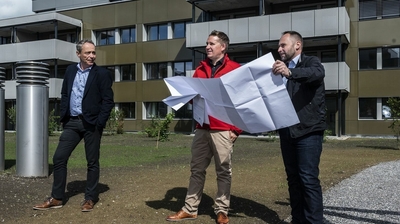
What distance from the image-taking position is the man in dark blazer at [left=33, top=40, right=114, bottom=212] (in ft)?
18.9

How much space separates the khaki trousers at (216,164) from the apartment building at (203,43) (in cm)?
2035

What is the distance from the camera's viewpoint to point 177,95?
4.90 meters

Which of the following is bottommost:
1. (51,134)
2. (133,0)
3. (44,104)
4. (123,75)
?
(51,134)

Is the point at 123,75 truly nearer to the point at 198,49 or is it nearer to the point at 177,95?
the point at 198,49

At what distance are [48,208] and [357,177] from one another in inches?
229

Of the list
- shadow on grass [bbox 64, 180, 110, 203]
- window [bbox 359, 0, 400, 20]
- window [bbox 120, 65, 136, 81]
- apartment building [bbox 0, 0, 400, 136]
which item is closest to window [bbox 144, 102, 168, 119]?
apartment building [bbox 0, 0, 400, 136]

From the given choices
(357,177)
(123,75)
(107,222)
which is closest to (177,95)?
(107,222)

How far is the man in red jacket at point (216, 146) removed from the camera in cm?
489

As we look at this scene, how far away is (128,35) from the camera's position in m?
34.2

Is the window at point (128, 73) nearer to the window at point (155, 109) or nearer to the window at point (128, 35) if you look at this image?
the window at point (128, 35)

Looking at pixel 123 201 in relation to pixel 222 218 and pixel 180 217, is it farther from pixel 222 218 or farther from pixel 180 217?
pixel 222 218

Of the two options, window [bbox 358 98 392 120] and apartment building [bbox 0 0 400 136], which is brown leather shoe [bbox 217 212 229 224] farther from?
window [bbox 358 98 392 120]

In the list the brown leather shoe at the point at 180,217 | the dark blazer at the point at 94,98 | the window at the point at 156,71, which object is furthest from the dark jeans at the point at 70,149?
the window at the point at 156,71

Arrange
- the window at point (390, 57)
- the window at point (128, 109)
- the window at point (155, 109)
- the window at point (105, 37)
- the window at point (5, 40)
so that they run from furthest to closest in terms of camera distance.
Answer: the window at point (5, 40), the window at point (105, 37), the window at point (128, 109), the window at point (155, 109), the window at point (390, 57)
